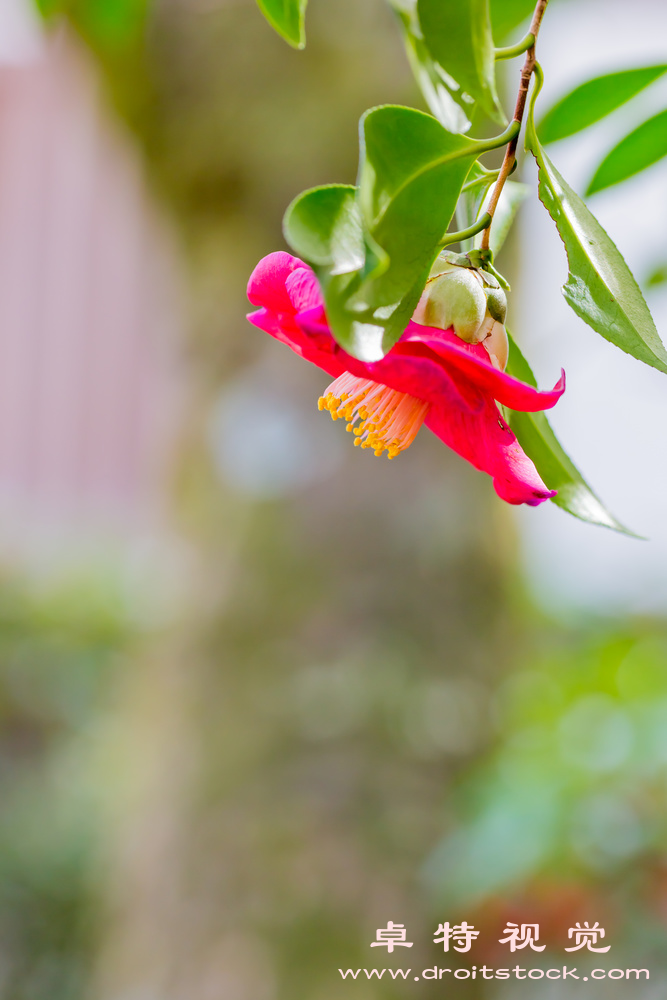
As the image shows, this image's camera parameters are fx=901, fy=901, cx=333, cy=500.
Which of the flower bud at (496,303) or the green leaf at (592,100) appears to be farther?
the green leaf at (592,100)

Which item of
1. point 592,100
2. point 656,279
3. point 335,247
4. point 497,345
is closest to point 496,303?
point 497,345

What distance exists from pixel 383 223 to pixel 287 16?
0.13 metres

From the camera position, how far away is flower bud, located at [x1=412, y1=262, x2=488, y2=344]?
364mm

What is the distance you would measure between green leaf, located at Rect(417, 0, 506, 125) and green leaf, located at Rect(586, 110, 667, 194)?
253mm

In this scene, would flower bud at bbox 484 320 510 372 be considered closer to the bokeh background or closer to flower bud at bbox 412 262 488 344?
flower bud at bbox 412 262 488 344

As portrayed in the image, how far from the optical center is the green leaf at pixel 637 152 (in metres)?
0.55

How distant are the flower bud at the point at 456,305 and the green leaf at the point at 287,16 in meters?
0.12

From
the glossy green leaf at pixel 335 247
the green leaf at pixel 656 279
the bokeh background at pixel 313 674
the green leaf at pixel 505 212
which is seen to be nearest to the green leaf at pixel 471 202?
the green leaf at pixel 505 212

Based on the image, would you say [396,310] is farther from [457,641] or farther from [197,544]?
[197,544]

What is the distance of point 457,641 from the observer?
1.81m

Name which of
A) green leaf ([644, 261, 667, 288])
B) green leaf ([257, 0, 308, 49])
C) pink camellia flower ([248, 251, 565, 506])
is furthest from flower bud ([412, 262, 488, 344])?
green leaf ([644, 261, 667, 288])

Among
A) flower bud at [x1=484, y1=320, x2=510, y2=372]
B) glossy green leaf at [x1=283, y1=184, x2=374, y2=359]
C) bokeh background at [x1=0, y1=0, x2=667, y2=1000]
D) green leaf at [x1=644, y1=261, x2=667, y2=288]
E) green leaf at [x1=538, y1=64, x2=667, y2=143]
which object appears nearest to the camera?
glossy green leaf at [x1=283, y1=184, x2=374, y2=359]

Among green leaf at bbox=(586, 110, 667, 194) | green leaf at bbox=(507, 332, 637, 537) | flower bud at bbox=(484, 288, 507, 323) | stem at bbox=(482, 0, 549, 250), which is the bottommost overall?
green leaf at bbox=(507, 332, 637, 537)

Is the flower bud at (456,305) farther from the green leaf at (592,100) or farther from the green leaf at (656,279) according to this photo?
the green leaf at (656,279)
